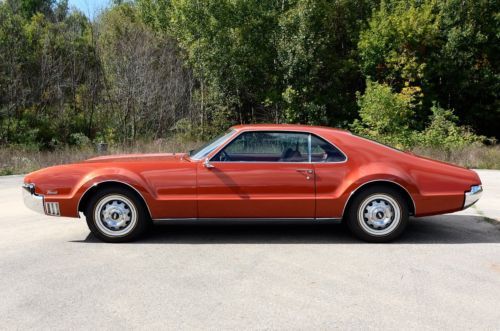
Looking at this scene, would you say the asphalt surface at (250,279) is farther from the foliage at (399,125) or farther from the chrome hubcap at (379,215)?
the foliage at (399,125)

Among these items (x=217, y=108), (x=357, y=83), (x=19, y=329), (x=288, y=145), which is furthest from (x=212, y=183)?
(x=357, y=83)

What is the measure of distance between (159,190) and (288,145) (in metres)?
1.61

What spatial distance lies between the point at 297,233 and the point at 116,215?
2.27 m

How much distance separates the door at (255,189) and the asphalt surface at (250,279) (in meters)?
0.41

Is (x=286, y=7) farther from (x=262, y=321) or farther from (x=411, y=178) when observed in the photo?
(x=262, y=321)

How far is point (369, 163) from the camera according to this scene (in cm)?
574

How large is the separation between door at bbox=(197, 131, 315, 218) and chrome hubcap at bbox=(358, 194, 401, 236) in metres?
0.62

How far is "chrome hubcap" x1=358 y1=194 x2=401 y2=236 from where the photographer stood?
5.75 meters

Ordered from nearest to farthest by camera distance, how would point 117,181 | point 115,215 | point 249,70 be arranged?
point 117,181
point 115,215
point 249,70

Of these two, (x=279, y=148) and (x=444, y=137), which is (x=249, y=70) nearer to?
(x=444, y=137)

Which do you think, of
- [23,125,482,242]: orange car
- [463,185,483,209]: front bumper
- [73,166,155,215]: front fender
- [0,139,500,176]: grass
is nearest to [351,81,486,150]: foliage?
[0,139,500,176]: grass

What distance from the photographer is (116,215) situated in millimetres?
5719

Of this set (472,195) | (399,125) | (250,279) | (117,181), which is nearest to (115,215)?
(117,181)

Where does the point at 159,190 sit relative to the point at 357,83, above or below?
below
